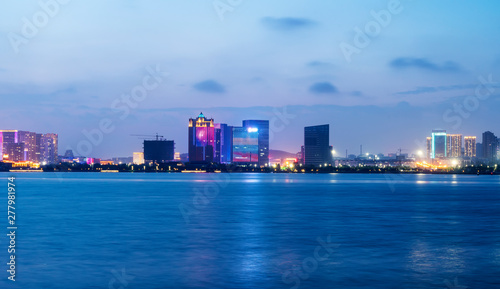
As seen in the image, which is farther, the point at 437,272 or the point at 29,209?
the point at 29,209

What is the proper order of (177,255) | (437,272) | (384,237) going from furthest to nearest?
(384,237), (177,255), (437,272)

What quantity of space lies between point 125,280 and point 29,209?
4811cm

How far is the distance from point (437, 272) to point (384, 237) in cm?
1361

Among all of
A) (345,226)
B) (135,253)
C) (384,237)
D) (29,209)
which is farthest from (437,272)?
(29,209)

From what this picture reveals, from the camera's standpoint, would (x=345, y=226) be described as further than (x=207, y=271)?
Yes

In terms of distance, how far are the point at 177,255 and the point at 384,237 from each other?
15916mm

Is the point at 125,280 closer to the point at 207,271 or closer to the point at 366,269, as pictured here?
the point at 207,271

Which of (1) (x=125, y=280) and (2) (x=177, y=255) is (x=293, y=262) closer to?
(2) (x=177, y=255)

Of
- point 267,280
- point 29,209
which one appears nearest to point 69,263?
point 267,280

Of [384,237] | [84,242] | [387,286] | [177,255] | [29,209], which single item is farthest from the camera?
[29,209]

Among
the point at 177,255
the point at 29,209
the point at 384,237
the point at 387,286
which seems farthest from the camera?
the point at 29,209

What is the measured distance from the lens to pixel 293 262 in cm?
2981

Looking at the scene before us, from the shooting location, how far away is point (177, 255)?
3247 centimetres

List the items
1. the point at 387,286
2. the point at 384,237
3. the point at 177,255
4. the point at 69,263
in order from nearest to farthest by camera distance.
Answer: the point at 387,286 < the point at 69,263 < the point at 177,255 < the point at 384,237
